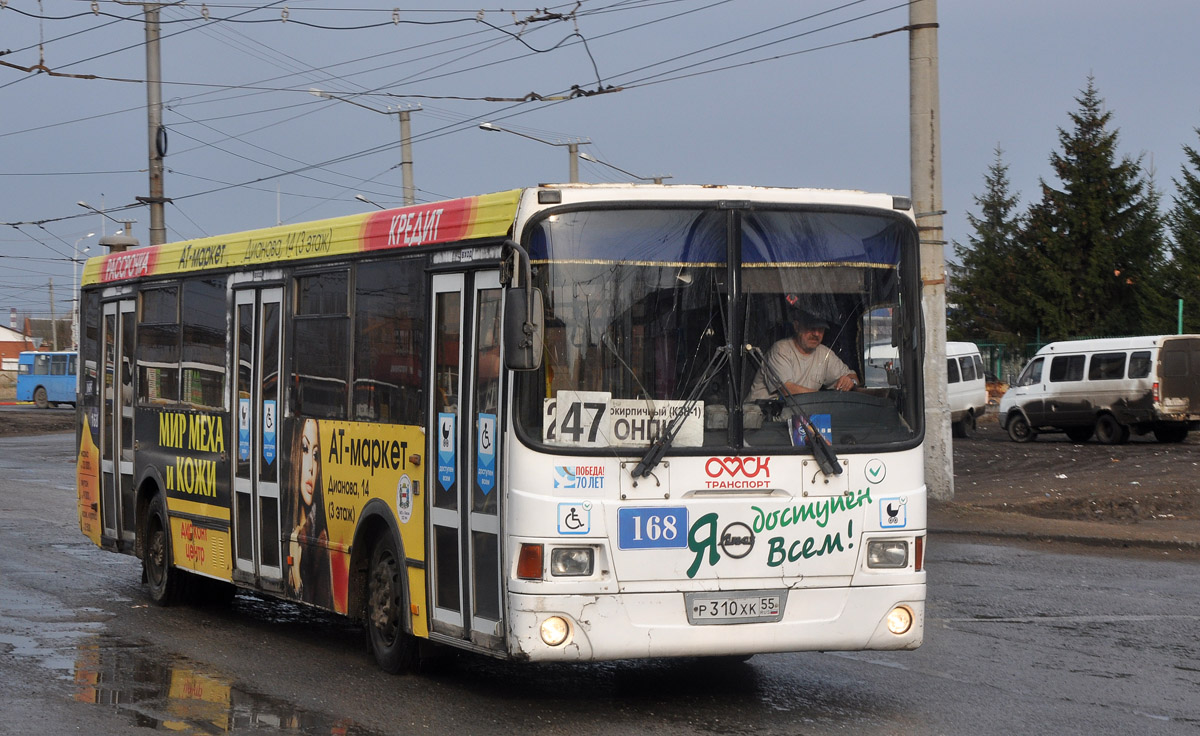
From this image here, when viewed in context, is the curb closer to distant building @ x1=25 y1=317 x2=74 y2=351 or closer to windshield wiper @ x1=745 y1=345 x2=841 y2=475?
windshield wiper @ x1=745 y1=345 x2=841 y2=475

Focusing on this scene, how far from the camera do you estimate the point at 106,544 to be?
45.2ft

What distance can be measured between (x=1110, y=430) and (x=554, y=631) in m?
29.6

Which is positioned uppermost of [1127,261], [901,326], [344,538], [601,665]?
[1127,261]

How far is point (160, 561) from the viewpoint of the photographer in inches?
493

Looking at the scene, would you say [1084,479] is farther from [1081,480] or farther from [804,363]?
[804,363]

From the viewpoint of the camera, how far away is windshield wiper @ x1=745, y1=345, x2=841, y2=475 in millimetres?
7863

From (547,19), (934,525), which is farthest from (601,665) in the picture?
(547,19)

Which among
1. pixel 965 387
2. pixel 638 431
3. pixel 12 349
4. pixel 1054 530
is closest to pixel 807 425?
pixel 638 431

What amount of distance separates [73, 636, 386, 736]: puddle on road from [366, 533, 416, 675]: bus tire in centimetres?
85

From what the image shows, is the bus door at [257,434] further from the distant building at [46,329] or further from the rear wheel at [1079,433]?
the distant building at [46,329]

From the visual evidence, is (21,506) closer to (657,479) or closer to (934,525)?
(934,525)

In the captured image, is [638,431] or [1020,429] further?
[1020,429]

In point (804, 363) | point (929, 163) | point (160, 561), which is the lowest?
point (160, 561)

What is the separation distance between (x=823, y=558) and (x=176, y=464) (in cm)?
617
